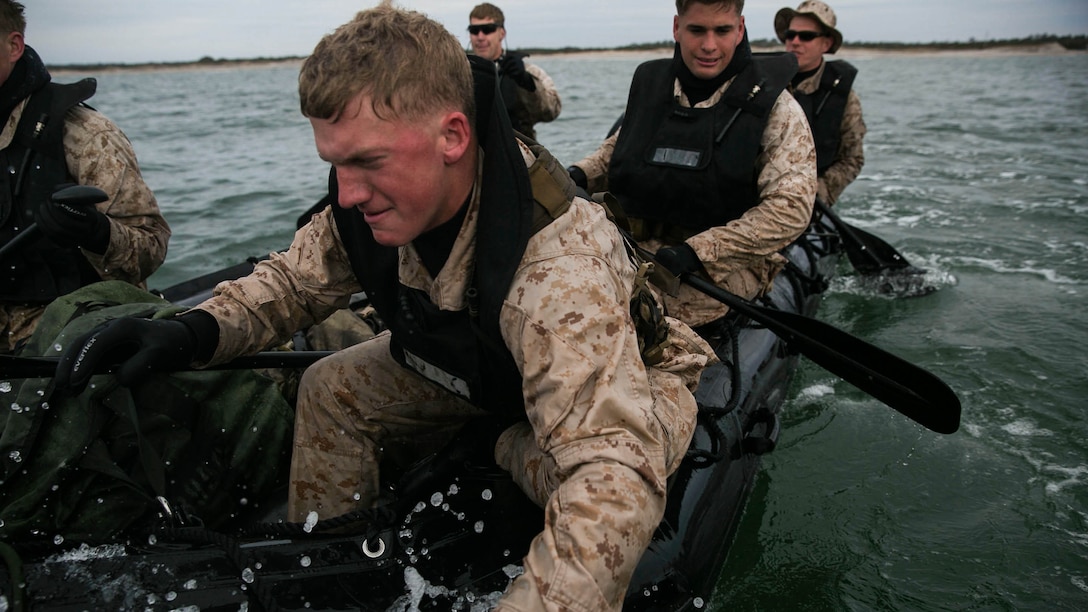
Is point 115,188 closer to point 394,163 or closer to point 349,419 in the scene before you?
point 349,419

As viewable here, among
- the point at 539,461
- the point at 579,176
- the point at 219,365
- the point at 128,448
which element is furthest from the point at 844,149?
the point at 128,448

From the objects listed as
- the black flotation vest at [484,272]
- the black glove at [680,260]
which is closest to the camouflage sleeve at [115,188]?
the black flotation vest at [484,272]

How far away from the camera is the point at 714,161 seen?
382 cm

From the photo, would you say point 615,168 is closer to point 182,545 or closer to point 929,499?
point 929,499

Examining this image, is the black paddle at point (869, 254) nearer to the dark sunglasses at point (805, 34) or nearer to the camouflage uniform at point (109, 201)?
the dark sunglasses at point (805, 34)

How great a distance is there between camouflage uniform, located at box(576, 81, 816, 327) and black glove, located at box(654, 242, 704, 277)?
0.03 m

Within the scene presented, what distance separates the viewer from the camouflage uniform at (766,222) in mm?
3551

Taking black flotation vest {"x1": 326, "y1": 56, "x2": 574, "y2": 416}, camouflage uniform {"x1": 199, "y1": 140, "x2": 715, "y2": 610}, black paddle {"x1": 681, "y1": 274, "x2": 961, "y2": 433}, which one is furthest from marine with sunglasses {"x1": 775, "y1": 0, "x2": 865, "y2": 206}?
black flotation vest {"x1": 326, "y1": 56, "x2": 574, "y2": 416}

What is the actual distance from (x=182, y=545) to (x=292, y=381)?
961 mm

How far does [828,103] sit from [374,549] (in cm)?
513

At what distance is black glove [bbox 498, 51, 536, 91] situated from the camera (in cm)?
691

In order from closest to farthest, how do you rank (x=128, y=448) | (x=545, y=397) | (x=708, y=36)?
1. (x=545, y=397)
2. (x=128, y=448)
3. (x=708, y=36)

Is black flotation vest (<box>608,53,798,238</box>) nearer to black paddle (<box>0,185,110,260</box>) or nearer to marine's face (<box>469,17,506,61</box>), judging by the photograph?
black paddle (<box>0,185,110,260</box>)

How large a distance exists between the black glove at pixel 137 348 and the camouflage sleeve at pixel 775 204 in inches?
84.1
